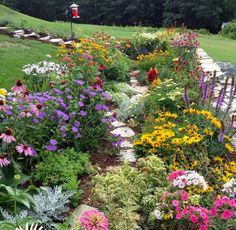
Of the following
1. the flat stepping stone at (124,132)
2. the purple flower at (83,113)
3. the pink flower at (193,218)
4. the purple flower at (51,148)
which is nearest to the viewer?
the pink flower at (193,218)

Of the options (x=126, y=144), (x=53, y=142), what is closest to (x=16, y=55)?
(x=126, y=144)

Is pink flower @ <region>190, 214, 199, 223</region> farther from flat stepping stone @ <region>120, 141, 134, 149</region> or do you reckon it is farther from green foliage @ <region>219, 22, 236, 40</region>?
green foliage @ <region>219, 22, 236, 40</region>

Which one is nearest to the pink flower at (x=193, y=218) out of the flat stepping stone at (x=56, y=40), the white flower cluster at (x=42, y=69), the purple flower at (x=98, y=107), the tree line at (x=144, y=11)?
the purple flower at (x=98, y=107)

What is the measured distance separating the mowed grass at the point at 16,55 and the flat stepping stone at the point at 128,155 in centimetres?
268

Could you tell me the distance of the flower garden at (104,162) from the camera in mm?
3025

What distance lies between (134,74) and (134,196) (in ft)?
19.8

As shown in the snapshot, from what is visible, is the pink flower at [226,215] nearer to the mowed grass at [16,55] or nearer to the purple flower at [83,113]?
the purple flower at [83,113]

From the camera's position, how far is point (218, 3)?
33406 mm

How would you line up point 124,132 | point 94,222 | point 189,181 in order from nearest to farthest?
point 94,222
point 189,181
point 124,132

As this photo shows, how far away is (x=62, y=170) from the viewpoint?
3693 millimetres

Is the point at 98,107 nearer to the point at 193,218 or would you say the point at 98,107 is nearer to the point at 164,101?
the point at 164,101

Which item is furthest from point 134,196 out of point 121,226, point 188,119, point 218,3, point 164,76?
point 218,3

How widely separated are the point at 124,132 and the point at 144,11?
103ft

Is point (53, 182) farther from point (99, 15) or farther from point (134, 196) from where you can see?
point (99, 15)
